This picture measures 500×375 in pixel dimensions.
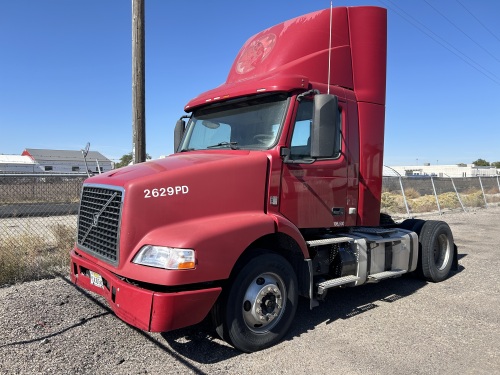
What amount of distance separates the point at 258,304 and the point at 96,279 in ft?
5.25

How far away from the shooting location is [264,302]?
4.11 meters

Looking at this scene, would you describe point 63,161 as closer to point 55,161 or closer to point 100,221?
point 55,161

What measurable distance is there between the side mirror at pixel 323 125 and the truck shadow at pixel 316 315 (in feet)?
6.60

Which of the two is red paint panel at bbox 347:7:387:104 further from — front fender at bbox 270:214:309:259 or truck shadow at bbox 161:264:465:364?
truck shadow at bbox 161:264:465:364

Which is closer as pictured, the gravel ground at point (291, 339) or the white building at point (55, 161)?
the gravel ground at point (291, 339)

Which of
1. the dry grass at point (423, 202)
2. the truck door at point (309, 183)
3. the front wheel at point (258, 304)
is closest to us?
the front wheel at point (258, 304)

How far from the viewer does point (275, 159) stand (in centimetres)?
429

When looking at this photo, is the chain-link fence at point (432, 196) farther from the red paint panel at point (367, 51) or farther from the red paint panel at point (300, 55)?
the red paint panel at point (300, 55)

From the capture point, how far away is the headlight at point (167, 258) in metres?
3.39

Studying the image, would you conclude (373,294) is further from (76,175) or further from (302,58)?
(76,175)

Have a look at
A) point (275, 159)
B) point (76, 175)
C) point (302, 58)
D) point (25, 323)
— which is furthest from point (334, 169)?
point (76, 175)

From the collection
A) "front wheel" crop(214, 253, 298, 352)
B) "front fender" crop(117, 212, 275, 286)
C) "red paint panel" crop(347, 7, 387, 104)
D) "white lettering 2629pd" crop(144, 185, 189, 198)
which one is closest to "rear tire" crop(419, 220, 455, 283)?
"red paint panel" crop(347, 7, 387, 104)

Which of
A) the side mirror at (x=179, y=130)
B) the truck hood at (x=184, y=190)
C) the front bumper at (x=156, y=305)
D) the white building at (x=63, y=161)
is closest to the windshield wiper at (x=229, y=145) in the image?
the truck hood at (x=184, y=190)

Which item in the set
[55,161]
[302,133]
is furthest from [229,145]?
[55,161]
